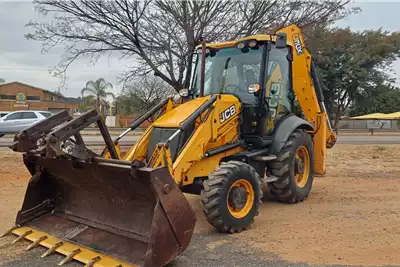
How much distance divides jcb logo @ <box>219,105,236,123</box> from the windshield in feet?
1.34

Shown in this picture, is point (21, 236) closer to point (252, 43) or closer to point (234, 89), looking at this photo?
point (234, 89)

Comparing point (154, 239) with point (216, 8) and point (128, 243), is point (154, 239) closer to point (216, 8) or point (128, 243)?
point (128, 243)

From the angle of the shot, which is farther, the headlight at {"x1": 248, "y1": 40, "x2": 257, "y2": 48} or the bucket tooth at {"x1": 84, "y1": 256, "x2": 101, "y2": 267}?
the headlight at {"x1": 248, "y1": 40, "x2": 257, "y2": 48}

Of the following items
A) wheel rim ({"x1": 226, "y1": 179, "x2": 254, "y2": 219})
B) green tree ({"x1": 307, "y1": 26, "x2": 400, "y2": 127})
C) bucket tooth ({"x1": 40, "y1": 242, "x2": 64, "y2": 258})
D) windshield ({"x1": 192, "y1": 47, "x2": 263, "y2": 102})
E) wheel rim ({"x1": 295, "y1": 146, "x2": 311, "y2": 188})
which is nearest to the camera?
bucket tooth ({"x1": 40, "y1": 242, "x2": 64, "y2": 258})

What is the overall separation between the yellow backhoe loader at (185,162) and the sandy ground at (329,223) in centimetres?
38

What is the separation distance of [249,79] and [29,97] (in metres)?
59.5

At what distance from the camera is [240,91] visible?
683 centimetres

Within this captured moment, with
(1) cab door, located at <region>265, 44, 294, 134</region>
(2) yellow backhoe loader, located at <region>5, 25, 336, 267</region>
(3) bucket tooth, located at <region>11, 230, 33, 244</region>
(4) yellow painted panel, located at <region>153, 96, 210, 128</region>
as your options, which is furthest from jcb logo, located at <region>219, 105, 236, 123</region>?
(3) bucket tooth, located at <region>11, 230, 33, 244</region>

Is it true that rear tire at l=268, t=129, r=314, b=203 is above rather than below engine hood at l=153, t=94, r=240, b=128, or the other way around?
below

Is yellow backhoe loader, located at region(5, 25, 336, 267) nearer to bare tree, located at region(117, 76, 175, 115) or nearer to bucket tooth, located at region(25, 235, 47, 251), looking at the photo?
bucket tooth, located at region(25, 235, 47, 251)

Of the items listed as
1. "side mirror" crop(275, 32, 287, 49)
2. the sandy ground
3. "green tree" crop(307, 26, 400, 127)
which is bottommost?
the sandy ground

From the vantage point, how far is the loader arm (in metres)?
7.73

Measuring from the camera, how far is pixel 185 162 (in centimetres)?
560

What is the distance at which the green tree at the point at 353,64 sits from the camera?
107 feet
